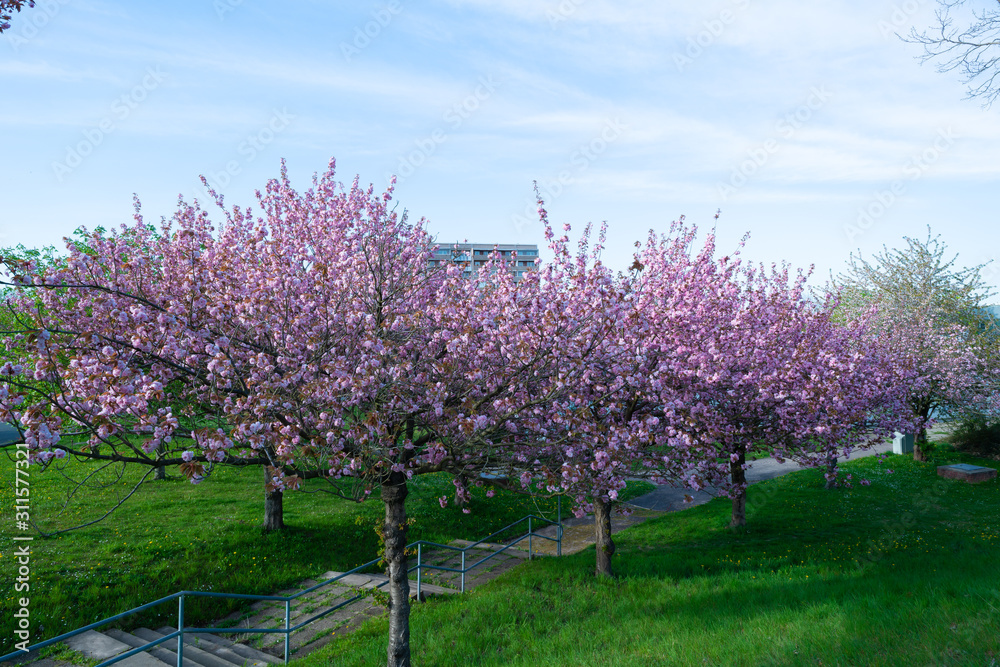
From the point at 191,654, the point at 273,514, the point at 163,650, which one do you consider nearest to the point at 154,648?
the point at 163,650

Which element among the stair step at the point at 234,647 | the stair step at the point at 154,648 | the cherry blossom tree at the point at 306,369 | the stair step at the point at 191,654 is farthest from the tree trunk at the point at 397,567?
the stair step at the point at 154,648

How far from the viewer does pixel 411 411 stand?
7914 mm

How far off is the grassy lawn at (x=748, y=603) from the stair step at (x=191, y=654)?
57.1 inches

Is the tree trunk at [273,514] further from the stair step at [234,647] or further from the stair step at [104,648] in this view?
the stair step at [104,648]

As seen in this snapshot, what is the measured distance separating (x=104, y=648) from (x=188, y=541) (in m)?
4.81

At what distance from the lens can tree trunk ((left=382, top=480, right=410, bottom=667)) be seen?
29.4 ft

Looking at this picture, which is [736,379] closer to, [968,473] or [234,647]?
[234,647]

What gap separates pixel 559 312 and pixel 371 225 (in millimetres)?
4618

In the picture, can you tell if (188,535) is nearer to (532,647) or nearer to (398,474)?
(398,474)

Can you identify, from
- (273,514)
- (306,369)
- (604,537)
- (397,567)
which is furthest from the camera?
(273,514)

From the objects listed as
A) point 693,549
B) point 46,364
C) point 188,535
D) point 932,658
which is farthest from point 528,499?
point 46,364

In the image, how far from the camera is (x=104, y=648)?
963 cm

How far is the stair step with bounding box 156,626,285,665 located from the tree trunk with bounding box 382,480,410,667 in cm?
223

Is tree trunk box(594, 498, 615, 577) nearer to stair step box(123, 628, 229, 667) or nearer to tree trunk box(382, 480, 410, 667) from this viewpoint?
tree trunk box(382, 480, 410, 667)
